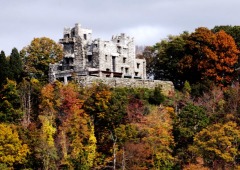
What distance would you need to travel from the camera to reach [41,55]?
276 feet

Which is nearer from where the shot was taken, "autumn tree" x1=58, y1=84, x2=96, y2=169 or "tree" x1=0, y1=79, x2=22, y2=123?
"autumn tree" x1=58, y1=84, x2=96, y2=169

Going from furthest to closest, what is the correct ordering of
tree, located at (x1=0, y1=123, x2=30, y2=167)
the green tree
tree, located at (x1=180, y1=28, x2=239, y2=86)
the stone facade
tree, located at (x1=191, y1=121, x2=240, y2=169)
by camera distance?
1. the stone facade
2. tree, located at (x1=180, y1=28, x2=239, y2=86)
3. the green tree
4. tree, located at (x1=0, y1=123, x2=30, y2=167)
5. tree, located at (x1=191, y1=121, x2=240, y2=169)

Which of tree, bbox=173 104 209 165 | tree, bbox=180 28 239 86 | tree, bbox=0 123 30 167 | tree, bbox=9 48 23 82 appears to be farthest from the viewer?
tree, bbox=180 28 239 86

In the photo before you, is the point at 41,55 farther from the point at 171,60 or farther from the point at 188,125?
the point at 188,125

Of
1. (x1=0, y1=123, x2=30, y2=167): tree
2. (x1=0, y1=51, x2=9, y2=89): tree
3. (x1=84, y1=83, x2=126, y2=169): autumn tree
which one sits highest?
(x1=0, y1=51, x2=9, y2=89): tree

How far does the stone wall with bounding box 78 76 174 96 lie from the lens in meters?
75.1

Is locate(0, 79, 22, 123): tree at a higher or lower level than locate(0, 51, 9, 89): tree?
lower

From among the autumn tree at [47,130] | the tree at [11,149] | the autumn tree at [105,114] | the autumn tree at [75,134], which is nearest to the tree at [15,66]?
the autumn tree at [47,130]

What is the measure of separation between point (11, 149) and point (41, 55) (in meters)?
22.5

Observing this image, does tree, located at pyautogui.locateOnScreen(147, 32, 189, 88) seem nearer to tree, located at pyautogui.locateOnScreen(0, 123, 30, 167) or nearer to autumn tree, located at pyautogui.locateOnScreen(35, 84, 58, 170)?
autumn tree, located at pyautogui.locateOnScreen(35, 84, 58, 170)

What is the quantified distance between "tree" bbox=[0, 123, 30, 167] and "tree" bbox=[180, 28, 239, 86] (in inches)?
917

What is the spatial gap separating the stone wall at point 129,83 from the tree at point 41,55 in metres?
7.93

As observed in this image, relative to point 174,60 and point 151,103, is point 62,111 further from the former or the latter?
point 174,60

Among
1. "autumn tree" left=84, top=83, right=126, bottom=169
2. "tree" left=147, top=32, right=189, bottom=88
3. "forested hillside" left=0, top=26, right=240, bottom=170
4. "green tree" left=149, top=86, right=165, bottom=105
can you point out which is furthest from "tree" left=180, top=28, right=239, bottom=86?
"autumn tree" left=84, top=83, right=126, bottom=169
